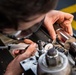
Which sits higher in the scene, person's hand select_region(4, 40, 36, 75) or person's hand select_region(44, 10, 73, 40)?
person's hand select_region(44, 10, 73, 40)

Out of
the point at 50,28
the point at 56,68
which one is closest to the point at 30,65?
the point at 56,68

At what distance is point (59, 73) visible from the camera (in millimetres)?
708

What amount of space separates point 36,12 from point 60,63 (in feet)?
0.63

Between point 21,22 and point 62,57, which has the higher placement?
point 21,22

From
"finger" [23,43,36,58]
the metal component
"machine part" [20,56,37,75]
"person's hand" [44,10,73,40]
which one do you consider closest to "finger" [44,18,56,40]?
"person's hand" [44,10,73,40]

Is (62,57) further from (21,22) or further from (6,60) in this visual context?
(6,60)

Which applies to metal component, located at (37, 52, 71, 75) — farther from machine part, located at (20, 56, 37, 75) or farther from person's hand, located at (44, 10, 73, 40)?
person's hand, located at (44, 10, 73, 40)

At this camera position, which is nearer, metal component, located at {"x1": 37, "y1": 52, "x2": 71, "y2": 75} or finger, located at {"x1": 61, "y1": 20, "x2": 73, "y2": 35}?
metal component, located at {"x1": 37, "y1": 52, "x2": 71, "y2": 75}

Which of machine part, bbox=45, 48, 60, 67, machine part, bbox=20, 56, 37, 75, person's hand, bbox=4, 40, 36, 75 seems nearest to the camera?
machine part, bbox=45, 48, 60, 67

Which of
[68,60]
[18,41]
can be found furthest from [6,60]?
[68,60]

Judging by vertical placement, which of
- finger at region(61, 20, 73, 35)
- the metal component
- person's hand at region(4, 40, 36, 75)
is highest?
the metal component

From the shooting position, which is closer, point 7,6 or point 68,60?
point 7,6

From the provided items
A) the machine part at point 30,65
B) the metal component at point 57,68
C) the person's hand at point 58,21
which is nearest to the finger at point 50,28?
the person's hand at point 58,21

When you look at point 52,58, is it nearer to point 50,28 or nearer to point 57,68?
point 57,68
